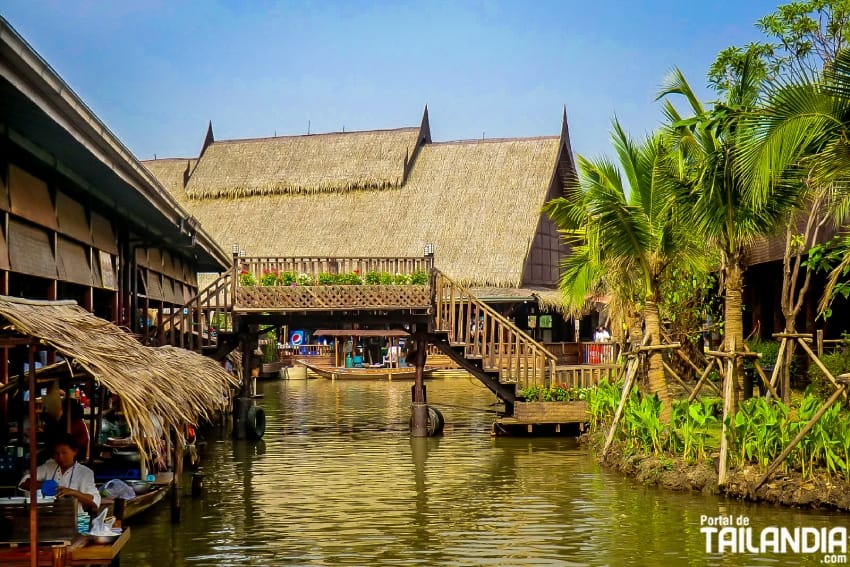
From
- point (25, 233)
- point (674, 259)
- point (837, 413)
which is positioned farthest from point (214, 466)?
point (837, 413)

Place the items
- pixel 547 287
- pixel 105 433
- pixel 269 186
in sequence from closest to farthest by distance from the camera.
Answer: pixel 105 433 → pixel 547 287 → pixel 269 186

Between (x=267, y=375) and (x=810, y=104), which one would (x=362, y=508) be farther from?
(x=267, y=375)

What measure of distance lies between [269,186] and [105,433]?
97.5 feet

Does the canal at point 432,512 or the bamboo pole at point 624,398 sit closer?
the canal at point 432,512

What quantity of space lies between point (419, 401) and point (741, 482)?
9711mm

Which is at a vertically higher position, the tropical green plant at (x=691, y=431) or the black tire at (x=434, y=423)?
the tropical green plant at (x=691, y=431)

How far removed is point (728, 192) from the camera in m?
14.0

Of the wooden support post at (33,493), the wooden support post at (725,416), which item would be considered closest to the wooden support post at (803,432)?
the wooden support post at (725,416)

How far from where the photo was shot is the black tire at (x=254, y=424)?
21000mm

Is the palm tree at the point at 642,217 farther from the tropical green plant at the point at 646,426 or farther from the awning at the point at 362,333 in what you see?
the awning at the point at 362,333

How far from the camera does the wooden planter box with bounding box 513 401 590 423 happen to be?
20741 mm

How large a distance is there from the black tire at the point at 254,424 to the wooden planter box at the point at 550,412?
4962 millimetres

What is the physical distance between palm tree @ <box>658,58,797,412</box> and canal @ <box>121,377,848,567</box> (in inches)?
93.8

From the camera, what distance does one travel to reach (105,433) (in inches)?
587
